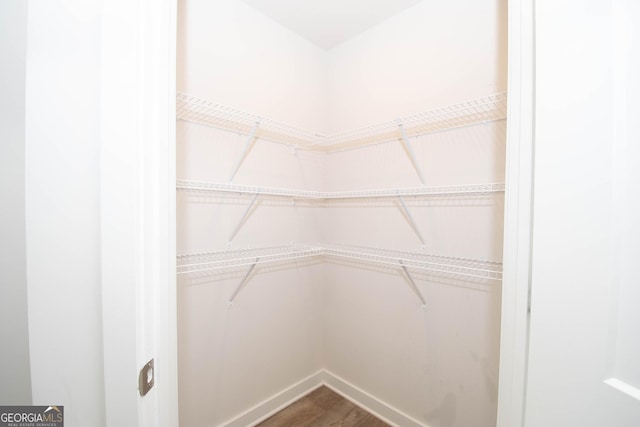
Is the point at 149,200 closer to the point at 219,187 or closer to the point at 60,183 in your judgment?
the point at 60,183

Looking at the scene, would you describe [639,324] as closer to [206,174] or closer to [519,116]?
[519,116]

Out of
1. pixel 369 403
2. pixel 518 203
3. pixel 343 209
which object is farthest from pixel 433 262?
pixel 369 403

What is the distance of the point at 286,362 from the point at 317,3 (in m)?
2.36

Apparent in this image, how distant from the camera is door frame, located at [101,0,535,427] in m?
0.52

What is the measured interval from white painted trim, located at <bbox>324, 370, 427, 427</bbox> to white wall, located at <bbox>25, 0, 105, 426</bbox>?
1.64 m

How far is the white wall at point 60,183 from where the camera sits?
524mm

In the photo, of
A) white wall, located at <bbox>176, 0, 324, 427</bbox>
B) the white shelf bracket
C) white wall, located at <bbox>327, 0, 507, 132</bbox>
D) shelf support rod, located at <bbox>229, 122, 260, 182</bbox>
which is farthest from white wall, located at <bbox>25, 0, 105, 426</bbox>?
white wall, located at <bbox>327, 0, 507, 132</bbox>

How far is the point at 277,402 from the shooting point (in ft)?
5.44

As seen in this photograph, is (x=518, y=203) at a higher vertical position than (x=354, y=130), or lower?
lower

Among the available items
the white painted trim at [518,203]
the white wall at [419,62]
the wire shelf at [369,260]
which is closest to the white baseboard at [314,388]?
the wire shelf at [369,260]

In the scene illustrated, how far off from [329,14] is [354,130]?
0.74 meters

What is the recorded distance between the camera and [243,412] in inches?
59.2

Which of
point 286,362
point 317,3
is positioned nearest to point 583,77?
point 317,3

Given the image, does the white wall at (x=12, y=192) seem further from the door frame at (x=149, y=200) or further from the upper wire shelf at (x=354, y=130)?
the upper wire shelf at (x=354, y=130)
